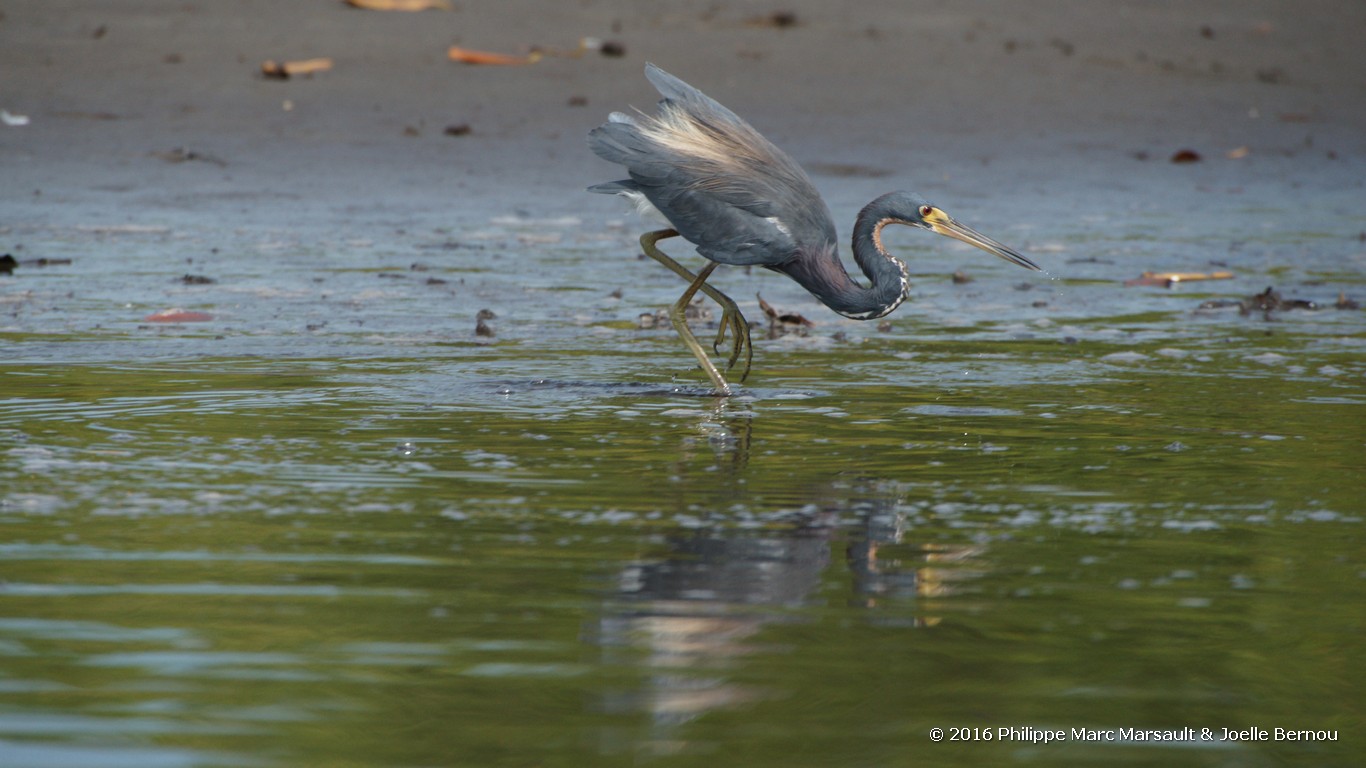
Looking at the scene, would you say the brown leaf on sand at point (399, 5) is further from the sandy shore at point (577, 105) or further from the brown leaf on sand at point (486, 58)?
the brown leaf on sand at point (486, 58)

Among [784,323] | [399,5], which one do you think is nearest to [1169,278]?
[784,323]

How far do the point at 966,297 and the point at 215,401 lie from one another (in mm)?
4393

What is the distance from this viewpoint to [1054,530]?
4.61 m

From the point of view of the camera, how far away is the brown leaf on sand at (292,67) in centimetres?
1419

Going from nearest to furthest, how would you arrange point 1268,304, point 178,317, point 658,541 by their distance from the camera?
Result: 1. point 658,541
2. point 178,317
3. point 1268,304

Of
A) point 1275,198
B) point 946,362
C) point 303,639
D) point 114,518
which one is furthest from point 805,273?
point 1275,198

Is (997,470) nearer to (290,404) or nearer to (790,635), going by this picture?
(790,635)

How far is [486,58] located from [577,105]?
3.52ft

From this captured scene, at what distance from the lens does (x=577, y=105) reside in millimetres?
13984

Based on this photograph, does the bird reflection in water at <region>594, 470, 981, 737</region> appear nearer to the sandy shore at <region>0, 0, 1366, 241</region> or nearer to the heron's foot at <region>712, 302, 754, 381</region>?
the heron's foot at <region>712, 302, 754, 381</region>

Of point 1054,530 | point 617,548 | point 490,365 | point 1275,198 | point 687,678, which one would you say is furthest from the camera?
point 1275,198

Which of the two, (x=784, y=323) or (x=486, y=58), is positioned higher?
(x=486, y=58)

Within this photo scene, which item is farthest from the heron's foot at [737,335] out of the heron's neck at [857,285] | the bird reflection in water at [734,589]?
the bird reflection in water at [734,589]

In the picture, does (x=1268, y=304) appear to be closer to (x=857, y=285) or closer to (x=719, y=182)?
(x=857, y=285)
